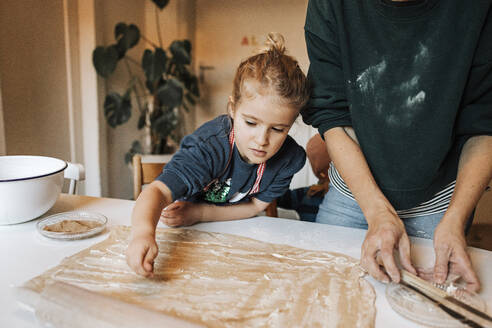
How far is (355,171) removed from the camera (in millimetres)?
870

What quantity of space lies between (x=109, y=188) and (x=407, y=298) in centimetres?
262

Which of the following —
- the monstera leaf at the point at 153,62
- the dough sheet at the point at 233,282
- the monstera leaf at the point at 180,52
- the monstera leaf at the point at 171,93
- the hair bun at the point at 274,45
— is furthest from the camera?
the monstera leaf at the point at 180,52

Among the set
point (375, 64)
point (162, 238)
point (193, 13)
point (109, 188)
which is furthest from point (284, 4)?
point (162, 238)

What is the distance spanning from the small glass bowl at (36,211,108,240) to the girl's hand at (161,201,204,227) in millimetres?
145

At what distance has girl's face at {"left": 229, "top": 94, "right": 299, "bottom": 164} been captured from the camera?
0.90 m

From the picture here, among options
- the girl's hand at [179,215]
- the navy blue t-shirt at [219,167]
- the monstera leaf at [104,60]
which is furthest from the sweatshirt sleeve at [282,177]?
the monstera leaf at [104,60]

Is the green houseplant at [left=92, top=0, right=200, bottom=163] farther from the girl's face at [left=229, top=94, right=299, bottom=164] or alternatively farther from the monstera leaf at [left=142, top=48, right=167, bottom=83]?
the girl's face at [left=229, top=94, right=299, bottom=164]

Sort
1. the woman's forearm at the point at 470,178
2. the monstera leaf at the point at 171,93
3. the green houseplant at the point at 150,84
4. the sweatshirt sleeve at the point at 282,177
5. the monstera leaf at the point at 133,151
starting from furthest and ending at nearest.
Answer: the monstera leaf at the point at 133,151, the monstera leaf at the point at 171,93, the green houseplant at the point at 150,84, the sweatshirt sleeve at the point at 282,177, the woman's forearm at the point at 470,178

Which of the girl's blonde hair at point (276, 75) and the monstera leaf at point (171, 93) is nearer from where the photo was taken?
the girl's blonde hair at point (276, 75)

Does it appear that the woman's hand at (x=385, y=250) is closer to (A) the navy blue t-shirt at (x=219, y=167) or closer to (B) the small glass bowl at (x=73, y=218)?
(A) the navy blue t-shirt at (x=219, y=167)

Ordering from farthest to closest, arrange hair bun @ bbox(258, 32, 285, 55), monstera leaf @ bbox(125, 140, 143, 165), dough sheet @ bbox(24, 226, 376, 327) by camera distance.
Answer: monstera leaf @ bbox(125, 140, 143, 165) → hair bun @ bbox(258, 32, 285, 55) → dough sheet @ bbox(24, 226, 376, 327)

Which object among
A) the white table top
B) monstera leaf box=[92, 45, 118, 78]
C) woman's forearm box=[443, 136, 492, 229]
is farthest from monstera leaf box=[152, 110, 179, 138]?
woman's forearm box=[443, 136, 492, 229]

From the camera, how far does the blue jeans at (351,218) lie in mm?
987

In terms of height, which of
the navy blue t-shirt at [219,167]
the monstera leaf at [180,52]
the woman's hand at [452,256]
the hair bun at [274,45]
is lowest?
the woman's hand at [452,256]
